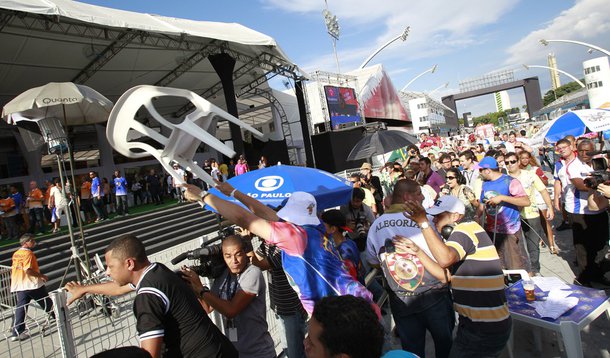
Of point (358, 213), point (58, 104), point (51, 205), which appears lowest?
point (358, 213)

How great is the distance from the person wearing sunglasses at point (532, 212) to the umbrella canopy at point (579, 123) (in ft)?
13.5

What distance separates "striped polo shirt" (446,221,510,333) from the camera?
2.25 metres

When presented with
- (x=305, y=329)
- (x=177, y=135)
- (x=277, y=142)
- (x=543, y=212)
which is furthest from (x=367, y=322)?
(x=277, y=142)

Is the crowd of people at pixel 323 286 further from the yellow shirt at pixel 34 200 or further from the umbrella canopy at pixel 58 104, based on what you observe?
the yellow shirt at pixel 34 200

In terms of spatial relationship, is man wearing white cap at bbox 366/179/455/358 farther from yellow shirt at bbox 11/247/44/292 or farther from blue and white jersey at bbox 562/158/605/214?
yellow shirt at bbox 11/247/44/292

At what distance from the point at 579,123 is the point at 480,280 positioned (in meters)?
8.07

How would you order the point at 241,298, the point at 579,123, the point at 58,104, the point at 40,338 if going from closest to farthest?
the point at 241,298 < the point at 40,338 < the point at 58,104 < the point at 579,123

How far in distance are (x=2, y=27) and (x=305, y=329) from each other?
12735 millimetres

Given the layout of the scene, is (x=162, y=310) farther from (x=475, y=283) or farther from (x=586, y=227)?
(x=586, y=227)

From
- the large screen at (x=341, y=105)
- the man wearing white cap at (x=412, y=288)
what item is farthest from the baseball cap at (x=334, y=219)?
the large screen at (x=341, y=105)

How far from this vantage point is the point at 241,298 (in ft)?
8.07

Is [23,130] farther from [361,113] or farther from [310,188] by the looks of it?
[361,113]

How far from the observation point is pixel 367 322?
4.32ft

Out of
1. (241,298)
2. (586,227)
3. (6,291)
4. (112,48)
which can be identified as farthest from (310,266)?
(112,48)
